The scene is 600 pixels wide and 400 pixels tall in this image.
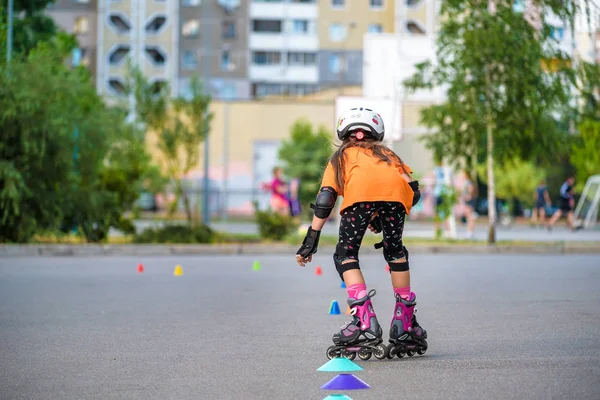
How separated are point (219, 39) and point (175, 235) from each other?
61.6 m

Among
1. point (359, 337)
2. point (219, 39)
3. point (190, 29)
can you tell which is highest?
point (190, 29)

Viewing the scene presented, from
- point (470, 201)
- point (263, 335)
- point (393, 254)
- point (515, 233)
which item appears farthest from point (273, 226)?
point (393, 254)

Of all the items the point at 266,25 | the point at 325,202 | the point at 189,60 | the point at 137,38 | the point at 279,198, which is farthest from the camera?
the point at 189,60

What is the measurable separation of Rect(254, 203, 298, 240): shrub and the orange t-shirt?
15.8 m

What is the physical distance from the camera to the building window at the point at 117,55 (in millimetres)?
81375

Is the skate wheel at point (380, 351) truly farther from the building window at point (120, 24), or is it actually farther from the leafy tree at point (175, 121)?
the building window at point (120, 24)

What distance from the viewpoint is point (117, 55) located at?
268 ft

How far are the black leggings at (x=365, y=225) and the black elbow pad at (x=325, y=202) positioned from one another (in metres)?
0.12

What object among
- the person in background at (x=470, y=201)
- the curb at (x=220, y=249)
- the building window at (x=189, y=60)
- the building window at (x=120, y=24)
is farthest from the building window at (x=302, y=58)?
the curb at (x=220, y=249)

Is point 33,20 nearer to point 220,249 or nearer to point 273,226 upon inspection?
point 273,226

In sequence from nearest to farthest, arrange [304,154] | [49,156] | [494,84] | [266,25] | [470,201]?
[49,156], [494,84], [470,201], [304,154], [266,25]

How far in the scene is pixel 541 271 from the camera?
15.6m

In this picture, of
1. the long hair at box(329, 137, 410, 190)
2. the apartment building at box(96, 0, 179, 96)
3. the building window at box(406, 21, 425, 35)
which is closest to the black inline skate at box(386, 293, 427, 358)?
the long hair at box(329, 137, 410, 190)

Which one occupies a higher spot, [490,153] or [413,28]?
[413,28]
